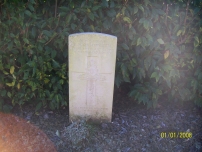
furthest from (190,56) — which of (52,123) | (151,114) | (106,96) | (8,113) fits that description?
(8,113)

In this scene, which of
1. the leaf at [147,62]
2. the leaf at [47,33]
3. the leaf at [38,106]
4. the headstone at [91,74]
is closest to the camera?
the headstone at [91,74]

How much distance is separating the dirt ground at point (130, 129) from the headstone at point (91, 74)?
0.21 metres

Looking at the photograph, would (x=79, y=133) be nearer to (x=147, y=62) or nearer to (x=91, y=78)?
(x=91, y=78)

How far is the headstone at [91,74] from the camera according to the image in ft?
11.0

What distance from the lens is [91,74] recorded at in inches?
139

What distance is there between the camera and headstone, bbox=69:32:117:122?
3.35m

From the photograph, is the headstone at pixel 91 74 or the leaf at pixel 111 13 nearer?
the headstone at pixel 91 74

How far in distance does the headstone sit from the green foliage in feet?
1.02
